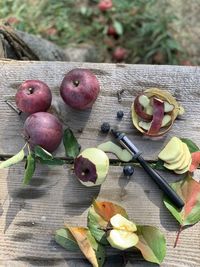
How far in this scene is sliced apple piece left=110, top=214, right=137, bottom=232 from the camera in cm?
144

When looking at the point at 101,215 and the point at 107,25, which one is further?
the point at 107,25

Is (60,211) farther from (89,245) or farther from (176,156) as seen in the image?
(176,156)

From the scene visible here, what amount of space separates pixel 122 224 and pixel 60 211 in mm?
215

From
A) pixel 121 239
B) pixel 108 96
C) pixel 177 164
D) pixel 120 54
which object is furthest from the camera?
pixel 120 54

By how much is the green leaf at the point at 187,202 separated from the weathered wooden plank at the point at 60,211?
3 cm

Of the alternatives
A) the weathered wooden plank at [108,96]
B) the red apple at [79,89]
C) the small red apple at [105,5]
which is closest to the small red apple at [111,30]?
the small red apple at [105,5]

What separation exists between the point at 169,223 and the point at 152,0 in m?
1.67

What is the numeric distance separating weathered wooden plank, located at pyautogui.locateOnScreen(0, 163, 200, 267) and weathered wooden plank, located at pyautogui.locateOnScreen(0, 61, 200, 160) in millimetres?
100

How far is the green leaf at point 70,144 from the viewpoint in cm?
157

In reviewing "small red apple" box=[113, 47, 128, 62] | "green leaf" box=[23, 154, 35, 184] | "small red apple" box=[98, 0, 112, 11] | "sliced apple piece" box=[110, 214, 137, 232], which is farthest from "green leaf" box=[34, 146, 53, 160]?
"small red apple" box=[98, 0, 112, 11]

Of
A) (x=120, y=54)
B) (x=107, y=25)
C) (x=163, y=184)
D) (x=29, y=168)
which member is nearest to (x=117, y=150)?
(x=163, y=184)

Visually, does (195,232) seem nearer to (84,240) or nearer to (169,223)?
(169,223)

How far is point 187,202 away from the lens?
4.96ft

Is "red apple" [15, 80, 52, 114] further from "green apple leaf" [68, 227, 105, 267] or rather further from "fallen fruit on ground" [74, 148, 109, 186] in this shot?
"green apple leaf" [68, 227, 105, 267]
